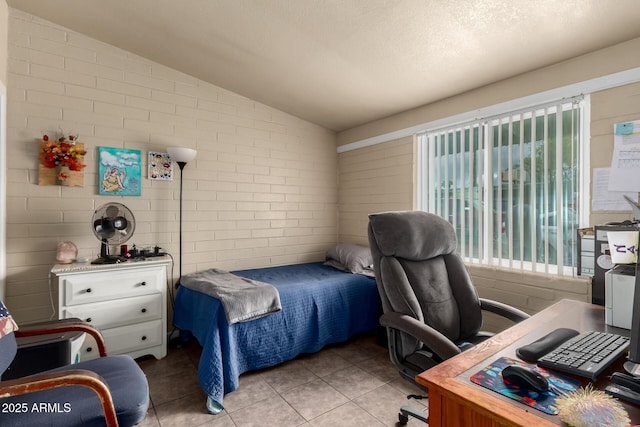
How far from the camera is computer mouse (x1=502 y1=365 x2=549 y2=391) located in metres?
0.81

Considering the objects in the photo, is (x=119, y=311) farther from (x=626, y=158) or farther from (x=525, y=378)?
(x=626, y=158)

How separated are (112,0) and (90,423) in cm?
258

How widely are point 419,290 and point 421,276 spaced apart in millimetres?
86

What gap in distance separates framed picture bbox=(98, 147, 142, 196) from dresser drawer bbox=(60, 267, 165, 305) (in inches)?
31.2

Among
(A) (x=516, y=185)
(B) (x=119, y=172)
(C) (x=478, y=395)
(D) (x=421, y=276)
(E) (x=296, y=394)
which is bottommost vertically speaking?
(E) (x=296, y=394)

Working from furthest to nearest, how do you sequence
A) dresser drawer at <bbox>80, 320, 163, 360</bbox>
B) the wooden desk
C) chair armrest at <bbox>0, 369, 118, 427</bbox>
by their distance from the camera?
dresser drawer at <bbox>80, 320, 163, 360</bbox>
chair armrest at <bbox>0, 369, 118, 427</bbox>
the wooden desk

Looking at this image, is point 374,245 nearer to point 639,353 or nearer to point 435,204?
point 639,353

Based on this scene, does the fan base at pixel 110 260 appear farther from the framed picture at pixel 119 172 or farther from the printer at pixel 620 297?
the printer at pixel 620 297

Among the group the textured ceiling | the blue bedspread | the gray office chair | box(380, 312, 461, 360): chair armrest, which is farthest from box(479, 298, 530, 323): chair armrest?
the textured ceiling

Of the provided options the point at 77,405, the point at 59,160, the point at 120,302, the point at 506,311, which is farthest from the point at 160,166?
the point at 506,311

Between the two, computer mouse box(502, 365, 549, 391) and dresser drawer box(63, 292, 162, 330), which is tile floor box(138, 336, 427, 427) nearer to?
dresser drawer box(63, 292, 162, 330)

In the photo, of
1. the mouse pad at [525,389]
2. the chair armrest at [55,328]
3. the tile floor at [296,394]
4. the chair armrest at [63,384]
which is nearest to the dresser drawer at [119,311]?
the tile floor at [296,394]

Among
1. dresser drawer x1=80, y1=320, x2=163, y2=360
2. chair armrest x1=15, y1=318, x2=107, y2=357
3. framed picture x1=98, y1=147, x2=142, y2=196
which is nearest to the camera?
chair armrest x1=15, y1=318, x2=107, y2=357

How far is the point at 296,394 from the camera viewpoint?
2203 millimetres
